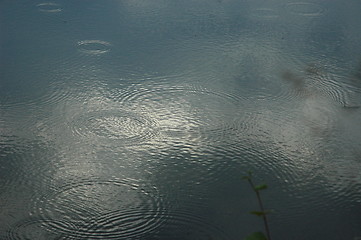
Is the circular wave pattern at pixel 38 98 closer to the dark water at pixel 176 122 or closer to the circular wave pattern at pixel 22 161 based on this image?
the dark water at pixel 176 122

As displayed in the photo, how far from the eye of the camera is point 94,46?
3359 mm

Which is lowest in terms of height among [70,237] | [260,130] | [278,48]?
[70,237]

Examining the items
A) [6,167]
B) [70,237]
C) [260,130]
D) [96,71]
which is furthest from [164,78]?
[70,237]

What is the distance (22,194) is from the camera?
6.79 ft

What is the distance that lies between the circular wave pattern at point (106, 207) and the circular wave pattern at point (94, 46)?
1.36 m

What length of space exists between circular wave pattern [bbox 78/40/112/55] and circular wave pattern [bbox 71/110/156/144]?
78cm

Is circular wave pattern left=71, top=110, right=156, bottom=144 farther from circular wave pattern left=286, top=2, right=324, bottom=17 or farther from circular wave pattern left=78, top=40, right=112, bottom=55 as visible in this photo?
circular wave pattern left=286, top=2, right=324, bottom=17

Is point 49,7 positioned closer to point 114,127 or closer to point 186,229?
point 114,127

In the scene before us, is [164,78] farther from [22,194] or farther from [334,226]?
[334,226]

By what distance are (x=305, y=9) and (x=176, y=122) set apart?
81.2 inches

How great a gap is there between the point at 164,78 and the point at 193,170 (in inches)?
35.5

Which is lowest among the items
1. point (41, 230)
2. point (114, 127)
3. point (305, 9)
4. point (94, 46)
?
point (41, 230)

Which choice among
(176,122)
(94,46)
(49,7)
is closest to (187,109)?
(176,122)

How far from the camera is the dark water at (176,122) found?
1.98m
